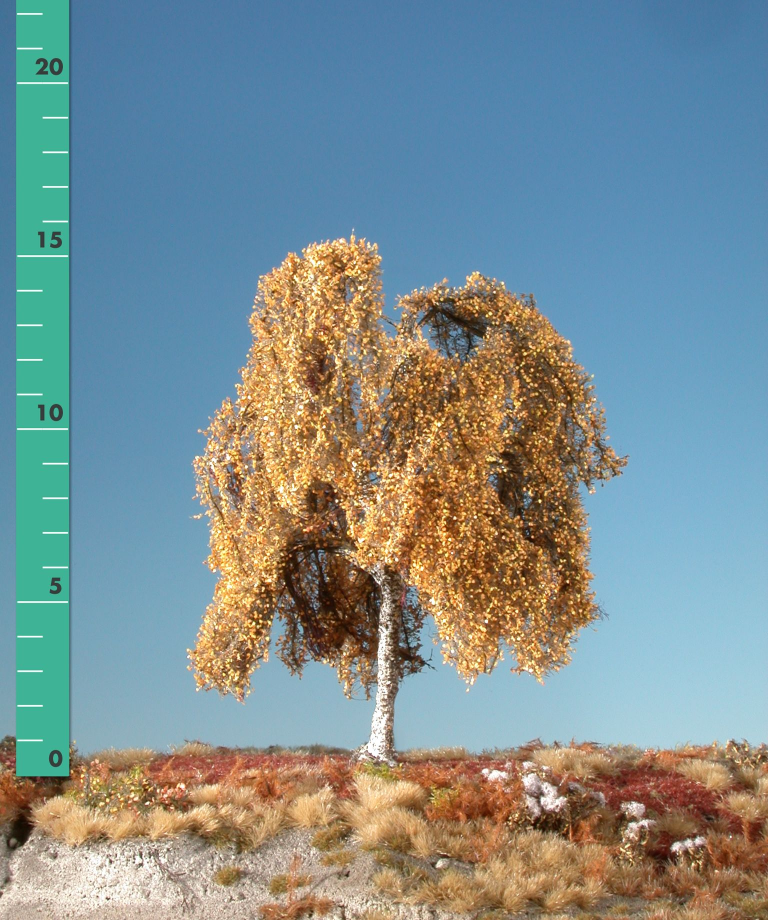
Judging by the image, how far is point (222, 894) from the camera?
12.3 meters

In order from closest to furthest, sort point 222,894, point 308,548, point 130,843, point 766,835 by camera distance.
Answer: point 222,894 < point 130,843 < point 766,835 < point 308,548

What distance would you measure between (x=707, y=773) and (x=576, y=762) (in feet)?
7.93

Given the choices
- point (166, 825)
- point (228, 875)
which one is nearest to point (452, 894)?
point (228, 875)

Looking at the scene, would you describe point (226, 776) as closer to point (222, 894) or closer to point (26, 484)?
point (222, 894)

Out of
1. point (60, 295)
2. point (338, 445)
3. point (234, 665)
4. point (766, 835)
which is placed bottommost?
point (766, 835)

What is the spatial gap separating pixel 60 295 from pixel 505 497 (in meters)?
8.95

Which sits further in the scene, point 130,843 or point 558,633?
point 558,633

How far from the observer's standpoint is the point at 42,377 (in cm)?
1327

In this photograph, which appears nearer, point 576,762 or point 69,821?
point 69,821

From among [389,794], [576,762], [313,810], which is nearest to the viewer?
[313,810]

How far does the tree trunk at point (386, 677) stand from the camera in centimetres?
1747

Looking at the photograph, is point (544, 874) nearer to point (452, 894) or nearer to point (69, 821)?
point (452, 894)

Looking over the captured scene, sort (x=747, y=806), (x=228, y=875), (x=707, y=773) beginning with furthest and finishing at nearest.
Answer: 1. (x=707, y=773)
2. (x=747, y=806)
3. (x=228, y=875)

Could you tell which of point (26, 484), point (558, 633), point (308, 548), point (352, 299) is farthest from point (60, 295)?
point (558, 633)
